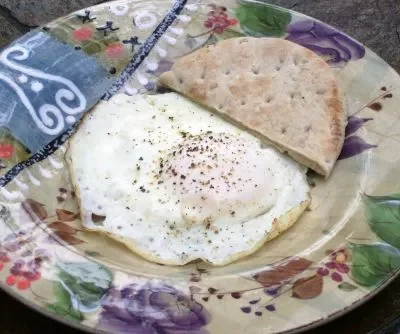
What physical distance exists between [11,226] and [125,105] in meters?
0.48

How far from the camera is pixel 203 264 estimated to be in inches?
56.3

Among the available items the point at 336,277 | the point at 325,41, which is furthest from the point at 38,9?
the point at 336,277

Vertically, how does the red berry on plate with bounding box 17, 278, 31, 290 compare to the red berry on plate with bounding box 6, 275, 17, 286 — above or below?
below

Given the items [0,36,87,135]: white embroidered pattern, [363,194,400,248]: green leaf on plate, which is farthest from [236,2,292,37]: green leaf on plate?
[363,194,400,248]: green leaf on plate

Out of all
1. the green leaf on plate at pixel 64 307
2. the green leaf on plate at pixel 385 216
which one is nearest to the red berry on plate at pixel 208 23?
the green leaf on plate at pixel 385 216

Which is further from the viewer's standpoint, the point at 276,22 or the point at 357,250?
the point at 276,22

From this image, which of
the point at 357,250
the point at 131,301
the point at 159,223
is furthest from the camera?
the point at 159,223

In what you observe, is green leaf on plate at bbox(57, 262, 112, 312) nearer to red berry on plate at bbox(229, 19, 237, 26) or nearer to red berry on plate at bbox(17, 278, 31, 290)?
red berry on plate at bbox(17, 278, 31, 290)

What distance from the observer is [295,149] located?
1.62 m

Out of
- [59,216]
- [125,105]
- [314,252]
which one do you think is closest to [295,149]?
[314,252]

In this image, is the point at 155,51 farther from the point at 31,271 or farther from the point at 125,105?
the point at 31,271

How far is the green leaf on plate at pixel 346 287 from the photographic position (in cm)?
130

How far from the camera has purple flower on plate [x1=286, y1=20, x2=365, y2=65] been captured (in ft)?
5.97

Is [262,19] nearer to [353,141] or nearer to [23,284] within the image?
[353,141]
